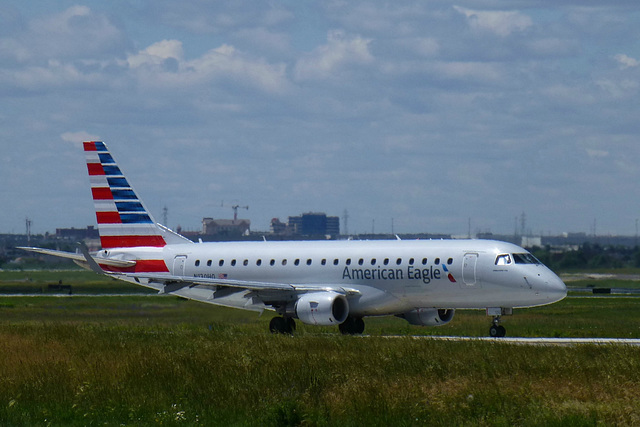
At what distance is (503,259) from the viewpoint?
38.6 meters

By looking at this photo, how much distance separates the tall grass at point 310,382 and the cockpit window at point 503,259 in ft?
25.7

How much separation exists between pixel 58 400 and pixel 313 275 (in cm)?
1996

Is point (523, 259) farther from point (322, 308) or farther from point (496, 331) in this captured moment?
point (322, 308)

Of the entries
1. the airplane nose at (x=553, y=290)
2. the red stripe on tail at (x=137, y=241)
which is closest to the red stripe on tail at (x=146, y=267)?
the red stripe on tail at (x=137, y=241)

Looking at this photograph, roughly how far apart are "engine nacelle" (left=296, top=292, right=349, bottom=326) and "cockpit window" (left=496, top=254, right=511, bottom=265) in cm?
576

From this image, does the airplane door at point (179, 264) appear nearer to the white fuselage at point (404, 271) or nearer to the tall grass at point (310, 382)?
the white fuselage at point (404, 271)

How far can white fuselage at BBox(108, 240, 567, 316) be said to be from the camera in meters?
38.2

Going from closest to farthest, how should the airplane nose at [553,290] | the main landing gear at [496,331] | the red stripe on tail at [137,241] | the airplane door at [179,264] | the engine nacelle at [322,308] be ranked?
the airplane nose at [553,290] → the main landing gear at [496,331] → the engine nacelle at [322,308] → the airplane door at [179,264] → the red stripe on tail at [137,241]

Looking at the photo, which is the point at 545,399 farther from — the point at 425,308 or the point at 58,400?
the point at 425,308

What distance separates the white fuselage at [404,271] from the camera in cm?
3825

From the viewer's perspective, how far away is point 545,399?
2080 cm

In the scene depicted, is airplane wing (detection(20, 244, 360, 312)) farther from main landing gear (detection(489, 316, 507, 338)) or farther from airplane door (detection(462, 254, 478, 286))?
main landing gear (detection(489, 316, 507, 338))

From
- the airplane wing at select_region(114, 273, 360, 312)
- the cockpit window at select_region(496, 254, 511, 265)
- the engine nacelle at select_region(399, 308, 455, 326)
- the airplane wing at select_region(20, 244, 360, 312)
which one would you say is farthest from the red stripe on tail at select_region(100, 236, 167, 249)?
the cockpit window at select_region(496, 254, 511, 265)

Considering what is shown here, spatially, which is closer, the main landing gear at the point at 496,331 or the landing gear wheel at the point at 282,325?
the main landing gear at the point at 496,331
